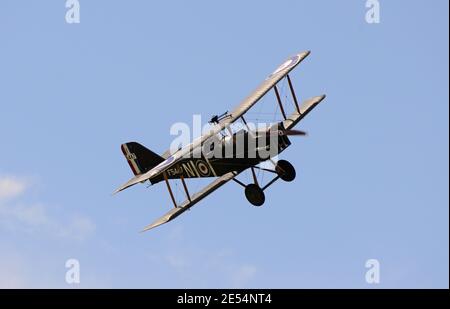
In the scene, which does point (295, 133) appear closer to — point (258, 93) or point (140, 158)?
point (258, 93)

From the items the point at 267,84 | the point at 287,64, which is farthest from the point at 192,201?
the point at 287,64

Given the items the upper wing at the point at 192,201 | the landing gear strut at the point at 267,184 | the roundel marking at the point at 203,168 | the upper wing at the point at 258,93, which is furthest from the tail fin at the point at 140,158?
the landing gear strut at the point at 267,184

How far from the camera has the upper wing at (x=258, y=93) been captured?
158 ft

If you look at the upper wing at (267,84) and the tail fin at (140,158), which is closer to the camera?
the upper wing at (267,84)

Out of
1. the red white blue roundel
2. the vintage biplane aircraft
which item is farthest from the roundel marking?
the red white blue roundel

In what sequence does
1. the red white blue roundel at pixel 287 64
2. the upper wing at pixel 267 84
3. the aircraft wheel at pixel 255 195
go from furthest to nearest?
the red white blue roundel at pixel 287 64 → the upper wing at pixel 267 84 → the aircraft wheel at pixel 255 195

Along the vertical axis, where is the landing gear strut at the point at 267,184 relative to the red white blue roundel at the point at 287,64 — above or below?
below

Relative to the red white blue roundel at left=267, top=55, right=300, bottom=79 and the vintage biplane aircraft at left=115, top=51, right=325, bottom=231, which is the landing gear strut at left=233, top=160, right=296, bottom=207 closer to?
the vintage biplane aircraft at left=115, top=51, right=325, bottom=231

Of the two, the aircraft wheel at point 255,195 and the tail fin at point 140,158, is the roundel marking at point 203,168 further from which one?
the tail fin at point 140,158

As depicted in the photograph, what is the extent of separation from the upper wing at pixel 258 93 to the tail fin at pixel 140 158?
55 cm

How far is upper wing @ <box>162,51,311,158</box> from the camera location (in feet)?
158

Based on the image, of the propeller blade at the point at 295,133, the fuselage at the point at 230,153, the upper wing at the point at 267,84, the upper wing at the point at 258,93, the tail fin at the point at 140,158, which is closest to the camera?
the propeller blade at the point at 295,133

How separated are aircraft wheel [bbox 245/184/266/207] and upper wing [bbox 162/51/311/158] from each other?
7.47ft

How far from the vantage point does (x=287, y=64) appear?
5297cm
